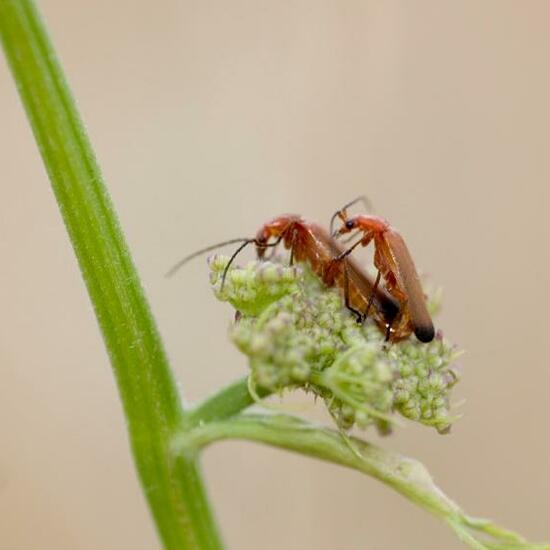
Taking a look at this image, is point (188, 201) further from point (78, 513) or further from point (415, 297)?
point (415, 297)

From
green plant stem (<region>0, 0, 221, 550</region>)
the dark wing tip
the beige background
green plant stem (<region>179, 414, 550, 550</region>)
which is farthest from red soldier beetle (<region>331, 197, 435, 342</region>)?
the beige background

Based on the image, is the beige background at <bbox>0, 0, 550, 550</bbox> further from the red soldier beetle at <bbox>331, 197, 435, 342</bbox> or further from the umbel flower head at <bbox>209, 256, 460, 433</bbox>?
the umbel flower head at <bbox>209, 256, 460, 433</bbox>

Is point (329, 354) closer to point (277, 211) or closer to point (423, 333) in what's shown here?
point (423, 333)

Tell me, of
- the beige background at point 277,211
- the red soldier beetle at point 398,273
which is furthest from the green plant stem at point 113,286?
the beige background at point 277,211

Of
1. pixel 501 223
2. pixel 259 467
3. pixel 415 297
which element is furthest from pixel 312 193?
pixel 415 297

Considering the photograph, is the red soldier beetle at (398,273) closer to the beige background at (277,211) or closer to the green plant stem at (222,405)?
the green plant stem at (222,405)
